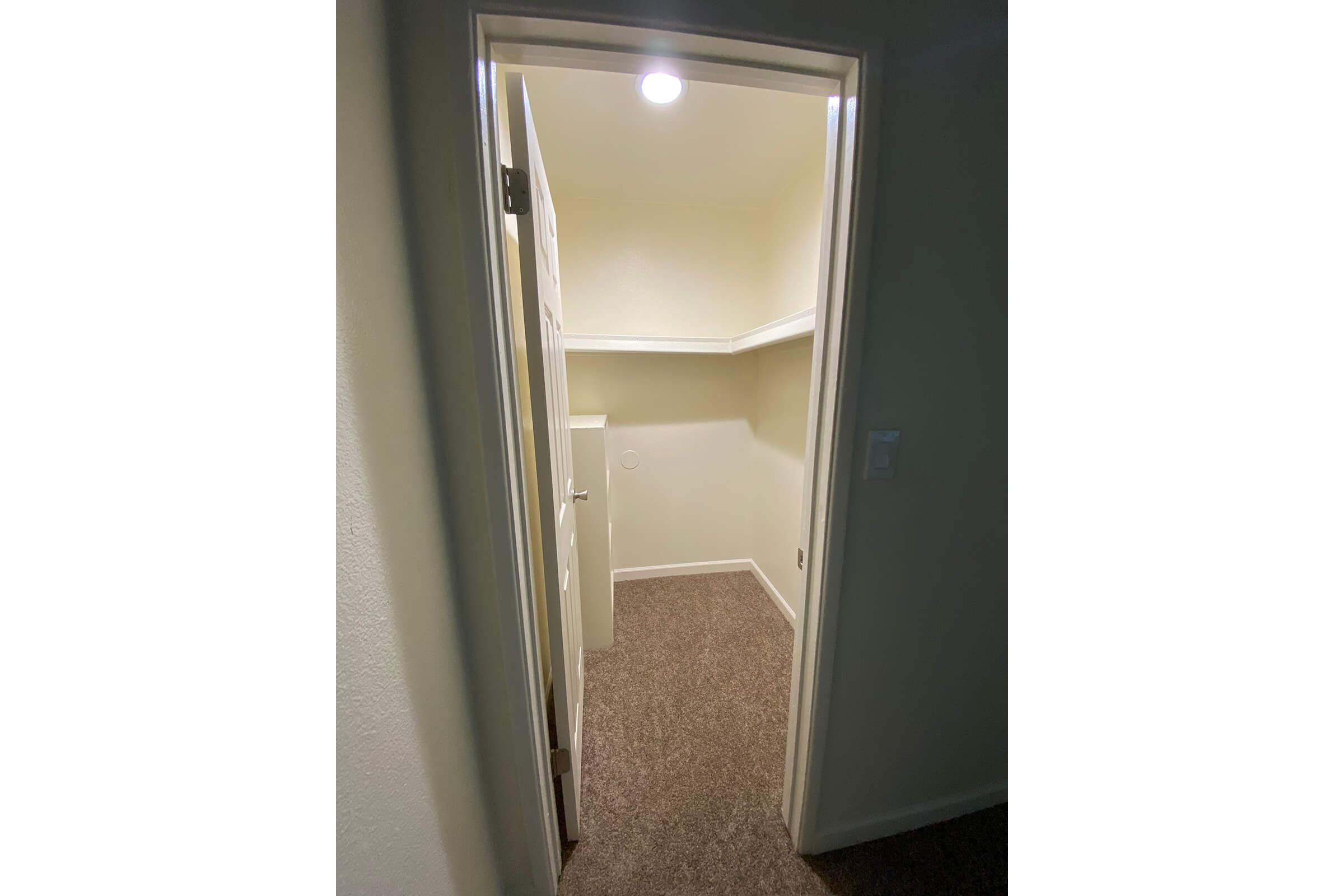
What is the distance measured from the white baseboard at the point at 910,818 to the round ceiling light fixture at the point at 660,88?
2359 mm

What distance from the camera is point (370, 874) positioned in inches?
20.2

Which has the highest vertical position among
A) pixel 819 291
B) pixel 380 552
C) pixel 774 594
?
pixel 819 291

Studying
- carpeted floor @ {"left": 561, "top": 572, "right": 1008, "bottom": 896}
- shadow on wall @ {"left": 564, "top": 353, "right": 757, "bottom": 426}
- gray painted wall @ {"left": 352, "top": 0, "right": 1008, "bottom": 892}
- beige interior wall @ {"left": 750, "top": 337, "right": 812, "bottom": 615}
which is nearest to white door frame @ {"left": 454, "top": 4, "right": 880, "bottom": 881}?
gray painted wall @ {"left": 352, "top": 0, "right": 1008, "bottom": 892}

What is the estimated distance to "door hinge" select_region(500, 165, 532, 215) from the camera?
78 cm

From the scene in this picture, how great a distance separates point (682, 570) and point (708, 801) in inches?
53.5

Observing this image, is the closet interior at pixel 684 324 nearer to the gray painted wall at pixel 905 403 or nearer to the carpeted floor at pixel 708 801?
the carpeted floor at pixel 708 801

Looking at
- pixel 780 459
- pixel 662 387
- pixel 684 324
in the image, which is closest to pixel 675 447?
pixel 662 387

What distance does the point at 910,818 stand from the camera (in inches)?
44.4

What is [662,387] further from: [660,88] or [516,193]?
[516,193]

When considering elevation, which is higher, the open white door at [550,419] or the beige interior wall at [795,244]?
the beige interior wall at [795,244]

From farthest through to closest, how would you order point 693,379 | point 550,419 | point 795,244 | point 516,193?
point 693,379 < point 795,244 < point 550,419 < point 516,193

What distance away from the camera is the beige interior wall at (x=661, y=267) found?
7.14ft

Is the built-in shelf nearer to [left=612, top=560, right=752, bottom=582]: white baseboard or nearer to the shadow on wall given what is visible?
the shadow on wall

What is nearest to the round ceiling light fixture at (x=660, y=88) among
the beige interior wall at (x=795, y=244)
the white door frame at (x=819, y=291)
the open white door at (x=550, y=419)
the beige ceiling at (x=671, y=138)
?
the beige ceiling at (x=671, y=138)
